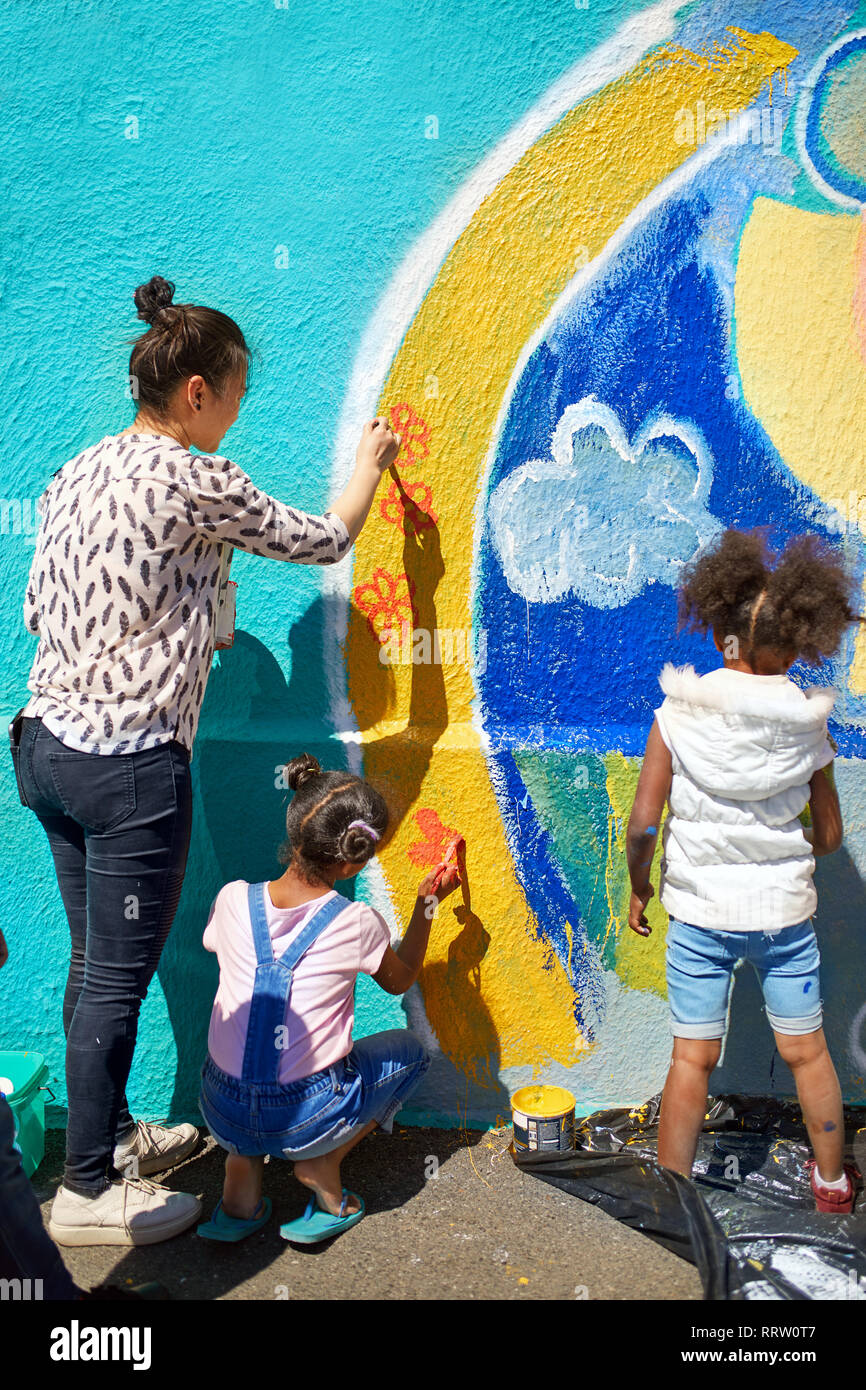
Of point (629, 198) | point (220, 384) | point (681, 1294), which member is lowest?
point (681, 1294)

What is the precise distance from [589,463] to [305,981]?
1.50m

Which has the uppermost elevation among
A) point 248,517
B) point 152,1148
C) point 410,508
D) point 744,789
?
point 410,508

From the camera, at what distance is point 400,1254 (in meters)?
2.53

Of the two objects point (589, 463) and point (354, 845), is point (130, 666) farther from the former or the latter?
point (589, 463)

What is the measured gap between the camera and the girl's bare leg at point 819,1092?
257 cm

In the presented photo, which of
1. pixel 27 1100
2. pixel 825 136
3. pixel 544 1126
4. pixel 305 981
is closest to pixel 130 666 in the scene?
pixel 305 981

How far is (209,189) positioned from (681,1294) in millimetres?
2878

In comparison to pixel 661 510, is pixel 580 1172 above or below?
below

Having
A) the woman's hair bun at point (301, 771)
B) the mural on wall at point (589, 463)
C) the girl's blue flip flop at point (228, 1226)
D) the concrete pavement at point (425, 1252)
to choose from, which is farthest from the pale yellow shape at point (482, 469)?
the girl's blue flip flop at point (228, 1226)

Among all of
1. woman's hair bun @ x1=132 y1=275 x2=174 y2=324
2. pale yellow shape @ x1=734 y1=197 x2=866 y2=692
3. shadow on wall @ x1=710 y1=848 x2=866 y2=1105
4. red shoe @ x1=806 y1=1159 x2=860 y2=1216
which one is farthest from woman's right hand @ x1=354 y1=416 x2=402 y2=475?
red shoe @ x1=806 y1=1159 x2=860 y2=1216

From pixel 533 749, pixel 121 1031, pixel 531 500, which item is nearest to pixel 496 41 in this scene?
pixel 531 500

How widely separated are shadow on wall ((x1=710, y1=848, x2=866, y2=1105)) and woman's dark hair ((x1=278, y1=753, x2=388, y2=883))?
45.1 inches

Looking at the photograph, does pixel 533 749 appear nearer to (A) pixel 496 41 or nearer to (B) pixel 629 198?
(B) pixel 629 198

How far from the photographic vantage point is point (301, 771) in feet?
8.98
